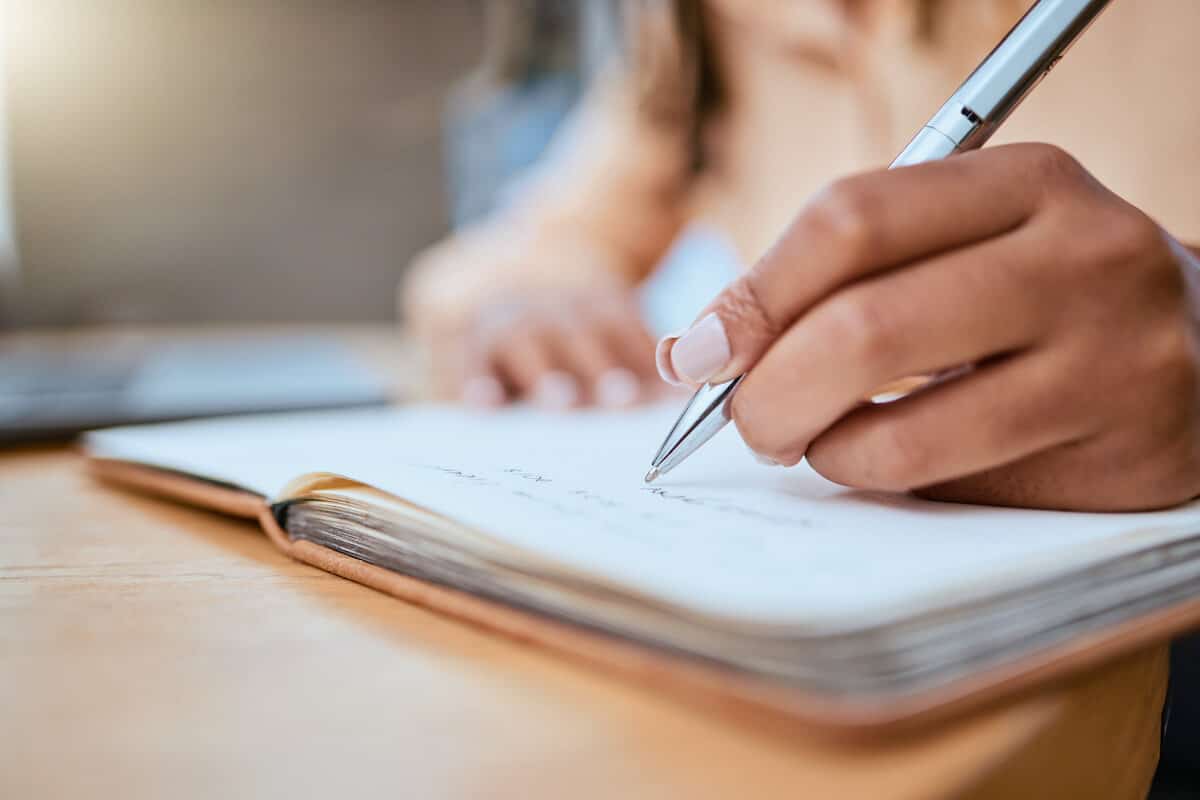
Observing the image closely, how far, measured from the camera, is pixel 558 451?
1.19ft

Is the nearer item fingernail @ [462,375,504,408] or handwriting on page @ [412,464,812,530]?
handwriting on page @ [412,464,812,530]

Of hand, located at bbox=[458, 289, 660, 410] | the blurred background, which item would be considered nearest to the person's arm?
hand, located at bbox=[458, 289, 660, 410]

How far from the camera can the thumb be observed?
246mm

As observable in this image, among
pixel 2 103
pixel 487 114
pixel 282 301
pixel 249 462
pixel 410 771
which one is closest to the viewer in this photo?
pixel 410 771

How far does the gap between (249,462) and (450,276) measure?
2.13 feet

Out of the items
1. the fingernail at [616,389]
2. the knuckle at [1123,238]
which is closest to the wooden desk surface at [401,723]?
the knuckle at [1123,238]

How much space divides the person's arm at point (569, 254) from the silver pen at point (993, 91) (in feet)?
1.31

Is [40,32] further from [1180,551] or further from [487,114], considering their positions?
[1180,551]

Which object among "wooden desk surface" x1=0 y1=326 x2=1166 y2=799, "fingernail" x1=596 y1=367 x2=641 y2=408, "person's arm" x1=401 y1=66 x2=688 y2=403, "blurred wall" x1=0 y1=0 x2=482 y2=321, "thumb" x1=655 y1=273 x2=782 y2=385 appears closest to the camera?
"wooden desk surface" x1=0 y1=326 x2=1166 y2=799

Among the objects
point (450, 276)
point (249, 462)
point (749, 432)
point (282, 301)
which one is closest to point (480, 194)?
point (282, 301)

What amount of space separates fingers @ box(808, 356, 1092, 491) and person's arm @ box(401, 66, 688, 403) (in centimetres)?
43

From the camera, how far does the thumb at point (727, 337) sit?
25 cm

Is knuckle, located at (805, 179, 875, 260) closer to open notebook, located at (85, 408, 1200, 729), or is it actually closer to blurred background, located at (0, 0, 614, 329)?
open notebook, located at (85, 408, 1200, 729)

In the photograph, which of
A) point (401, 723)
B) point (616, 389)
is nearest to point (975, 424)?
point (401, 723)
